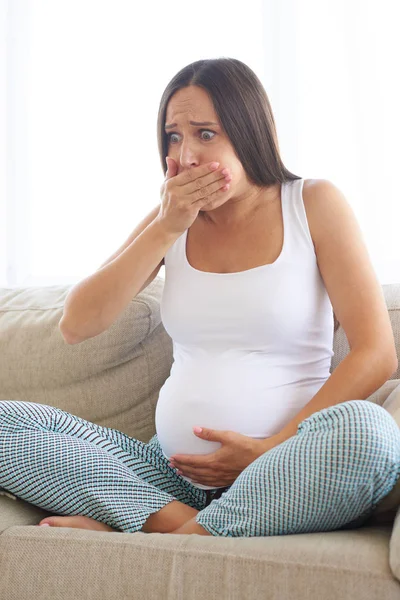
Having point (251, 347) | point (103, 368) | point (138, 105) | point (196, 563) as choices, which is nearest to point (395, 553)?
point (196, 563)

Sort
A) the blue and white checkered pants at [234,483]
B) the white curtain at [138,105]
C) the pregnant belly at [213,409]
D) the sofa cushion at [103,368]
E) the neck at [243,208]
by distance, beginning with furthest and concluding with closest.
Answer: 1. the white curtain at [138,105]
2. the sofa cushion at [103,368]
3. the neck at [243,208]
4. the pregnant belly at [213,409]
5. the blue and white checkered pants at [234,483]

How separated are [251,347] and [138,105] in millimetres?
1521

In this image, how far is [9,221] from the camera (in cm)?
292

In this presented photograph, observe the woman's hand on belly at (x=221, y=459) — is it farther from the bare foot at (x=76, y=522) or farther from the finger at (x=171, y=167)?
the finger at (x=171, y=167)

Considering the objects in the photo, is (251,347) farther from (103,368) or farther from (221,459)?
(103,368)

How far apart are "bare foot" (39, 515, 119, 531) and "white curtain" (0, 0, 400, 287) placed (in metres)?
1.42

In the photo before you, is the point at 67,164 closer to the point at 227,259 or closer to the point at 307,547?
the point at 227,259

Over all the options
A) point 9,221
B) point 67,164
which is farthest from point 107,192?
point 9,221

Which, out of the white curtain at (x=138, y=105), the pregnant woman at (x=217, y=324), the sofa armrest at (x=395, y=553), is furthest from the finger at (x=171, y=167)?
the white curtain at (x=138, y=105)

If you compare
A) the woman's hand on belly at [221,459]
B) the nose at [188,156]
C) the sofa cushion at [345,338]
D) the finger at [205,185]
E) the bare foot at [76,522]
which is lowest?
the bare foot at [76,522]

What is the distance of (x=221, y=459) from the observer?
1351 mm

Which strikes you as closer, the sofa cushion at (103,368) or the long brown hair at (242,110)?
the long brown hair at (242,110)

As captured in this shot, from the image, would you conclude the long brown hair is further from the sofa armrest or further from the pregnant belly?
the sofa armrest

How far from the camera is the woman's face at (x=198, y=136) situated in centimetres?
146
